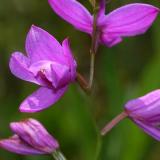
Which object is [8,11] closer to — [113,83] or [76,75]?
[113,83]

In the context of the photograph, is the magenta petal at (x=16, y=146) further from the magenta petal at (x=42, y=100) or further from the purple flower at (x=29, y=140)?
the magenta petal at (x=42, y=100)

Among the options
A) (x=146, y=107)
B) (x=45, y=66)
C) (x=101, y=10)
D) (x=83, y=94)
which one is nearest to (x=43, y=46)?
(x=45, y=66)

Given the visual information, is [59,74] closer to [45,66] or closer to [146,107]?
[45,66]

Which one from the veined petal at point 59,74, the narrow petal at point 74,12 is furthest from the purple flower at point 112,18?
the veined petal at point 59,74

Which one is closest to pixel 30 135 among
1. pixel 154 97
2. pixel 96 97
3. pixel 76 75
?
pixel 76 75

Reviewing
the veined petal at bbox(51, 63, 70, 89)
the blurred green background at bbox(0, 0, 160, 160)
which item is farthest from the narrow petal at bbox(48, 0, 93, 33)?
the blurred green background at bbox(0, 0, 160, 160)

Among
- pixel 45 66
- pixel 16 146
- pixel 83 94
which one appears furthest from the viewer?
pixel 83 94
